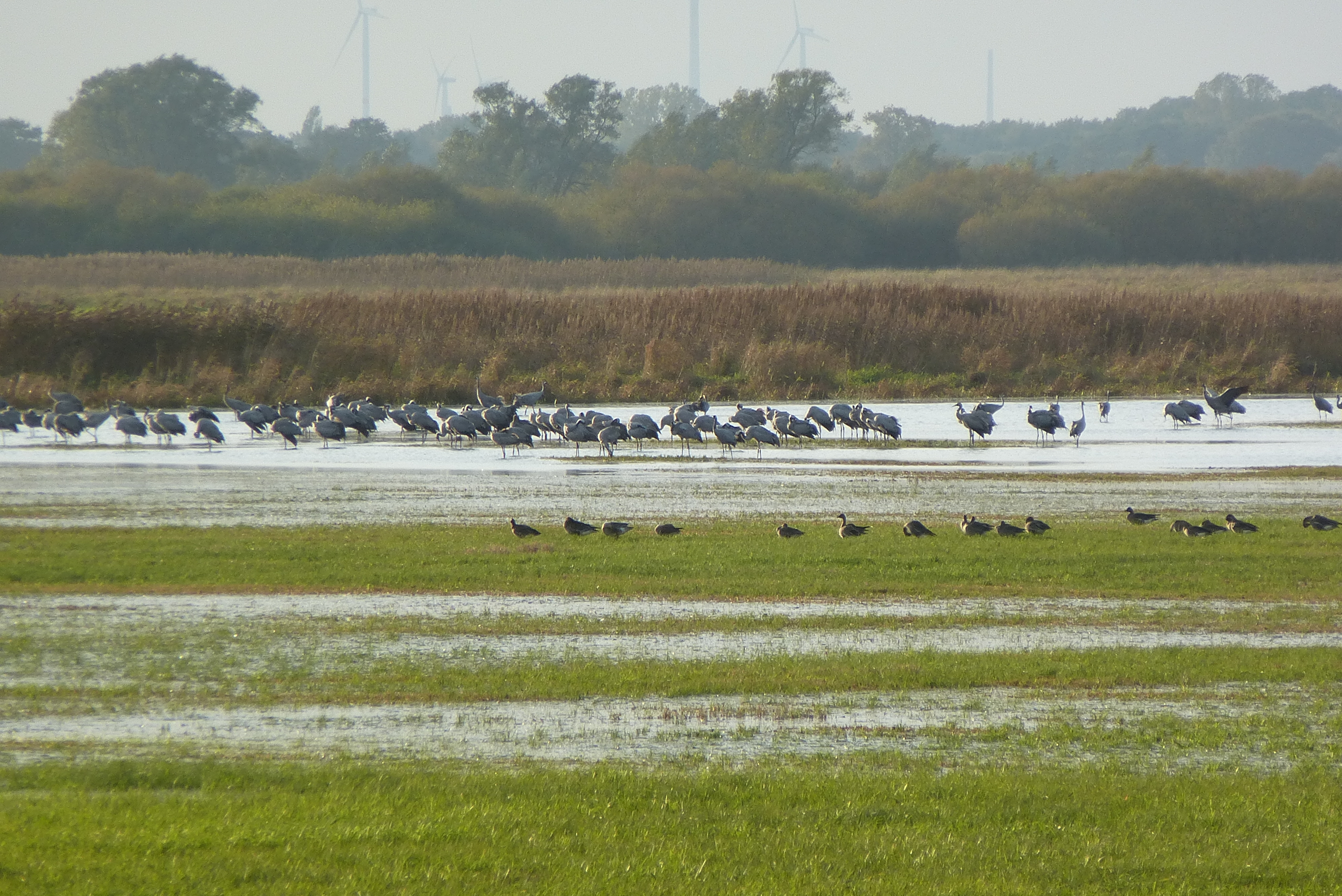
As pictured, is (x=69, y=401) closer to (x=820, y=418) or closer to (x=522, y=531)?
(x=820, y=418)

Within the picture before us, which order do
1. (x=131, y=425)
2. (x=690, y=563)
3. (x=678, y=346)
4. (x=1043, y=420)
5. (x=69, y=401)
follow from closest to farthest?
(x=690, y=563), (x=1043, y=420), (x=131, y=425), (x=69, y=401), (x=678, y=346)

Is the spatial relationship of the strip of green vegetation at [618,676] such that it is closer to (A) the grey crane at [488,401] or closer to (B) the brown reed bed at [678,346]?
(A) the grey crane at [488,401]

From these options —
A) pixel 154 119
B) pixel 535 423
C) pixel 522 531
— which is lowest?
pixel 522 531

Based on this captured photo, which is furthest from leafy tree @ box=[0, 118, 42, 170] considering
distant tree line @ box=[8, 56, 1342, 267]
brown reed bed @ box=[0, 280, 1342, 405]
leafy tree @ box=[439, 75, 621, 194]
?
brown reed bed @ box=[0, 280, 1342, 405]

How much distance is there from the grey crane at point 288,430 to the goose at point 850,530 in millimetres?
15132

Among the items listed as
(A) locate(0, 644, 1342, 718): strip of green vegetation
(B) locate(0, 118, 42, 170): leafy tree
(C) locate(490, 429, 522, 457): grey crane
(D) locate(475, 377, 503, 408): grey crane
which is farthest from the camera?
(B) locate(0, 118, 42, 170): leafy tree

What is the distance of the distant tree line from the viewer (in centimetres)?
7275

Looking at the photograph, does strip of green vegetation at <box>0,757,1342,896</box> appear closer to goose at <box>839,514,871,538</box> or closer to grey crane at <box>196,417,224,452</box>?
goose at <box>839,514,871,538</box>

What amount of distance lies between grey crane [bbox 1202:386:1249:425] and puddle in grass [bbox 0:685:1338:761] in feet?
76.7

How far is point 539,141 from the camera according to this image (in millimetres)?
109938

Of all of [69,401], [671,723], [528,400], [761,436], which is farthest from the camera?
[528,400]

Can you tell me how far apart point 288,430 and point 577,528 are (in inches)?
535

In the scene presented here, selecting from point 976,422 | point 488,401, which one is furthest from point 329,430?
point 976,422

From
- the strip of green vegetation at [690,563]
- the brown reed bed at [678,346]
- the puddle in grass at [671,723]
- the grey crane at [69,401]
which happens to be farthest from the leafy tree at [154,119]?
the puddle in grass at [671,723]
